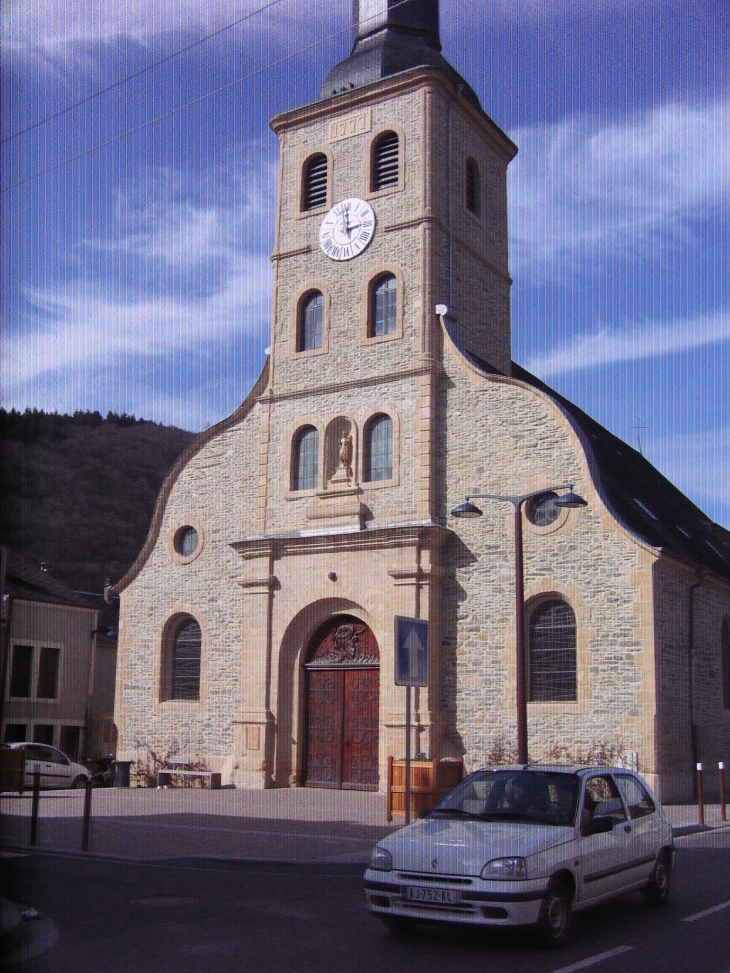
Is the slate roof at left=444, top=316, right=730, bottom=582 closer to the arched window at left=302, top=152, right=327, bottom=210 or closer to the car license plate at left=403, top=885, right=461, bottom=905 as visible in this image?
the arched window at left=302, top=152, right=327, bottom=210

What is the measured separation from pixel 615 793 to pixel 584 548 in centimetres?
1241

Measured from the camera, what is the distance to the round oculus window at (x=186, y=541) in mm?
27703

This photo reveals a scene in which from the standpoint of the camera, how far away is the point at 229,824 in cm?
1670

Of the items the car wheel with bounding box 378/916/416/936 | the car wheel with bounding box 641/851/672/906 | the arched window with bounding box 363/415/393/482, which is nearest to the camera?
the car wheel with bounding box 378/916/416/936

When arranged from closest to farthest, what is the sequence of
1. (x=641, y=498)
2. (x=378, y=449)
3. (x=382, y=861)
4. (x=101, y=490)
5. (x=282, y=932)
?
(x=282, y=932), (x=382, y=861), (x=378, y=449), (x=641, y=498), (x=101, y=490)

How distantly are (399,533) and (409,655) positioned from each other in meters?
9.42

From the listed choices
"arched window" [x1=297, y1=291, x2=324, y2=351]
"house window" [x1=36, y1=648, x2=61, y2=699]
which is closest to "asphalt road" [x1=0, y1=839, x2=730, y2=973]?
"arched window" [x1=297, y1=291, x2=324, y2=351]

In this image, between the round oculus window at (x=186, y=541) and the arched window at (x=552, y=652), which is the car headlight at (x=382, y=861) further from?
the round oculus window at (x=186, y=541)

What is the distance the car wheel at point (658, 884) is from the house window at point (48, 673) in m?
24.5

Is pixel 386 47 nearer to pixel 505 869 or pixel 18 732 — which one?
pixel 18 732

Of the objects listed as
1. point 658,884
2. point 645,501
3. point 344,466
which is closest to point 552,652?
point 344,466

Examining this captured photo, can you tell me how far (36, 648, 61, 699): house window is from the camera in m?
32.0

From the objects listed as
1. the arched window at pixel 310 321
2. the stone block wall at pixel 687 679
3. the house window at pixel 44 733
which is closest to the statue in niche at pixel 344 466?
the arched window at pixel 310 321

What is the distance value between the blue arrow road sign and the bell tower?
9357 millimetres
